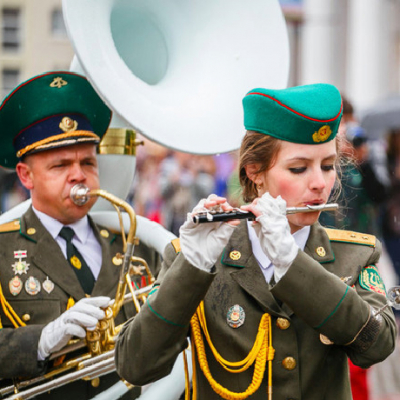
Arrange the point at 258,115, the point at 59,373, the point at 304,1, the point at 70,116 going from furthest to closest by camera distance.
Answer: the point at 304,1 → the point at 70,116 → the point at 59,373 → the point at 258,115

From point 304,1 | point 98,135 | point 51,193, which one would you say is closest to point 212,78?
point 98,135

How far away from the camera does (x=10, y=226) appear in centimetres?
364

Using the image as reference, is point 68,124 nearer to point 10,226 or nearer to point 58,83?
point 58,83

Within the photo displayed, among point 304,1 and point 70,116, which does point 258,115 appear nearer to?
point 70,116

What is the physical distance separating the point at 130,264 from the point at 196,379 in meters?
0.96

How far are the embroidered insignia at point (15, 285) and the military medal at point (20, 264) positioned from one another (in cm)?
3

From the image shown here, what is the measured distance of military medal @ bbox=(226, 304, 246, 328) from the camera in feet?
8.45

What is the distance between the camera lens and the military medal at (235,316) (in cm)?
257

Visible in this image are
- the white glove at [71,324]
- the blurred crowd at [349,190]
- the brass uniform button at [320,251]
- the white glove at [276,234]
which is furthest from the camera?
the blurred crowd at [349,190]

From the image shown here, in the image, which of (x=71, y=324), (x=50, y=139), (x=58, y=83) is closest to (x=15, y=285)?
(x=71, y=324)

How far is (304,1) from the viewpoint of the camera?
26.3 metres

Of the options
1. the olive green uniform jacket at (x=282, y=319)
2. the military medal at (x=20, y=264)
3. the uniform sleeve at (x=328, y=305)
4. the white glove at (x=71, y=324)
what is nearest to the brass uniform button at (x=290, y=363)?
the olive green uniform jacket at (x=282, y=319)

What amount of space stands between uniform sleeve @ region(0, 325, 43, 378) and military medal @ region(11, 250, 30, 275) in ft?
0.89

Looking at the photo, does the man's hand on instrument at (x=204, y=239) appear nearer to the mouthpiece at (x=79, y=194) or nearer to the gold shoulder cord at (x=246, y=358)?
the gold shoulder cord at (x=246, y=358)
